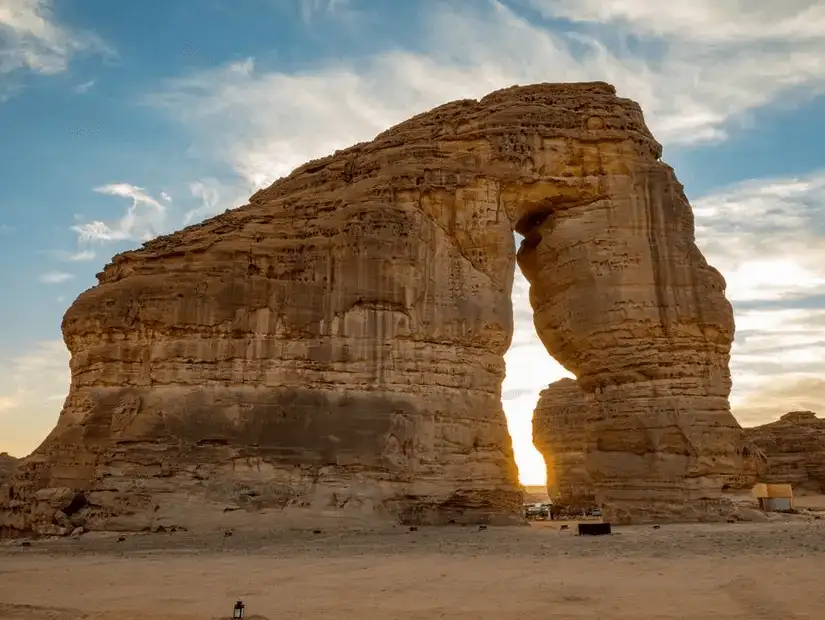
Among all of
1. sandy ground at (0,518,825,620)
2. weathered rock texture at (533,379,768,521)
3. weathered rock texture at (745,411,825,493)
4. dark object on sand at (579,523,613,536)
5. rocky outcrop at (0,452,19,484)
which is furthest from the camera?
weathered rock texture at (745,411,825,493)

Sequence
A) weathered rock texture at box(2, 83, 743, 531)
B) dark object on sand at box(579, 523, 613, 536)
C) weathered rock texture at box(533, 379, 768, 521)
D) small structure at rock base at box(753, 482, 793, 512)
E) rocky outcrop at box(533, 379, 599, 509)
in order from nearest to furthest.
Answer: dark object on sand at box(579, 523, 613, 536), weathered rock texture at box(2, 83, 743, 531), small structure at rock base at box(753, 482, 793, 512), weathered rock texture at box(533, 379, 768, 521), rocky outcrop at box(533, 379, 599, 509)

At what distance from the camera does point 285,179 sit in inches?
1272

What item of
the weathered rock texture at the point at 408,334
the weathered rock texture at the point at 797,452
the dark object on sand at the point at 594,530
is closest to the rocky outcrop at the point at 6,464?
the weathered rock texture at the point at 408,334

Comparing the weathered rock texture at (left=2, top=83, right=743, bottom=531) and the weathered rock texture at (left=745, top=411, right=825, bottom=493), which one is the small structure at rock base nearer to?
the weathered rock texture at (left=2, top=83, right=743, bottom=531)

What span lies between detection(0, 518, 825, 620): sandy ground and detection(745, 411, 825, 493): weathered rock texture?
127ft

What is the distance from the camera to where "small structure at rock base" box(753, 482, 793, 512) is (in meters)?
32.9

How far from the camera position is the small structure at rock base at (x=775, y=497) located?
32.9 m

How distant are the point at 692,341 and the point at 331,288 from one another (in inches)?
548

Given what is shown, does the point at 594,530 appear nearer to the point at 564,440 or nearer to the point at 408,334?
the point at 408,334

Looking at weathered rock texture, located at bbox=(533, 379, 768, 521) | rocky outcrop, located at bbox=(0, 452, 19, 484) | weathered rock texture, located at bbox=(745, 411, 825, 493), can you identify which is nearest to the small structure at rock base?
weathered rock texture, located at bbox=(533, 379, 768, 521)

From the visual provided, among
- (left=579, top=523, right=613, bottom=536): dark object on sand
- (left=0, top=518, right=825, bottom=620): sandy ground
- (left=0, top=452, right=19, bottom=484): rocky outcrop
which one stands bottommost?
(left=0, top=518, right=825, bottom=620): sandy ground

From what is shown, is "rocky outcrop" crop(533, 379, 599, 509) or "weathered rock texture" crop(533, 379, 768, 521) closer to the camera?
"weathered rock texture" crop(533, 379, 768, 521)

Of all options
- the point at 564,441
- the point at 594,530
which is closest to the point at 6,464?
the point at 564,441

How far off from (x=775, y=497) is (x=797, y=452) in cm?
1939
